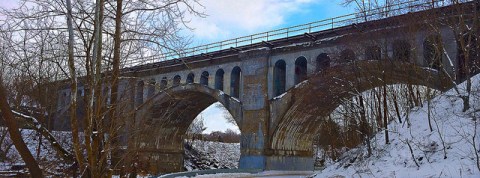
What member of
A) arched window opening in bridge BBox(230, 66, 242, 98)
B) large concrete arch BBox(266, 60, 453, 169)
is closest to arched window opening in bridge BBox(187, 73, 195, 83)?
arched window opening in bridge BBox(230, 66, 242, 98)

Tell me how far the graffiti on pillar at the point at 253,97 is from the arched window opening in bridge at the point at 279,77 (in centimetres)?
94

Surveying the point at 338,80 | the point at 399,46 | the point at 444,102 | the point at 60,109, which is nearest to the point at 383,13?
the point at 399,46

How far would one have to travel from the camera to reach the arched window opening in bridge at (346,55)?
718 inches

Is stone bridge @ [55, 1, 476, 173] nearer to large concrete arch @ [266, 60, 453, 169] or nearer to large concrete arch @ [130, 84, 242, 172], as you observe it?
large concrete arch @ [266, 60, 453, 169]

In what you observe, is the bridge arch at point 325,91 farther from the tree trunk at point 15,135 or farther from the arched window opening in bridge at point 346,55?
the tree trunk at point 15,135

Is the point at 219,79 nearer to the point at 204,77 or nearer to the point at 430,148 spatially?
the point at 204,77

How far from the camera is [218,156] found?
49.3m

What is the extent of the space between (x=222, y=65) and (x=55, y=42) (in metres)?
21.6

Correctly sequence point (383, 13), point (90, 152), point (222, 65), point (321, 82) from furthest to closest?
point (222, 65)
point (321, 82)
point (383, 13)
point (90, 152)

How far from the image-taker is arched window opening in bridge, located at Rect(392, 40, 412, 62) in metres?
14.3

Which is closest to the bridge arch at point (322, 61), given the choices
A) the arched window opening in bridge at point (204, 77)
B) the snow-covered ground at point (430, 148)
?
the arched window opening in bridge at point (204, 77)

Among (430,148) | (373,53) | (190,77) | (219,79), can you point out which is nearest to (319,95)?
(373,53)

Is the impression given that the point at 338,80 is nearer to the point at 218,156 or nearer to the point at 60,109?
the point at 60,109

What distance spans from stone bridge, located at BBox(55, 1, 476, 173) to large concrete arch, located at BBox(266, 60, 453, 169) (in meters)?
0.03
